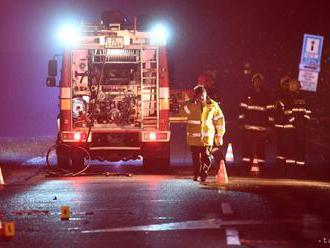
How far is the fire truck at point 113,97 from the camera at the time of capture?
18.5m

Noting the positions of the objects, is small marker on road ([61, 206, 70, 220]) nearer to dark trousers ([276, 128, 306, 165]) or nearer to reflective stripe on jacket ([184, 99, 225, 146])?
reflective stripe on jacket ([184, 99, 225, 146])

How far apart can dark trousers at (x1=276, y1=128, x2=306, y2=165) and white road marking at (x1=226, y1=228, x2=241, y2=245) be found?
7918mm

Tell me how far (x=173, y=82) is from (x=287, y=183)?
457 centimetres

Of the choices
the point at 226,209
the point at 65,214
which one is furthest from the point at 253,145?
the point at 65,214

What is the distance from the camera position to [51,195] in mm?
13539

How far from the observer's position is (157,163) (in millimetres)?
18656

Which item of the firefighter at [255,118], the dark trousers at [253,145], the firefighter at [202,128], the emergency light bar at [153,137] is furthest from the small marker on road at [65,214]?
the emergency light bar at [153,137]

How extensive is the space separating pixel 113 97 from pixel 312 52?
6805mm

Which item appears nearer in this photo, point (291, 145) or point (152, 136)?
point (291, 145)

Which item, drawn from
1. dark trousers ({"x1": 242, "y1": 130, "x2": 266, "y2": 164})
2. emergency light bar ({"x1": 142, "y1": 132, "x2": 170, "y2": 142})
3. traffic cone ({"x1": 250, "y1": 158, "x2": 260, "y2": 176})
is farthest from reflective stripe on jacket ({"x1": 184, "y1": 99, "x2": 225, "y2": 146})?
emergency light bar ({"x1": 142, "y1": 132, "x2": 170, "y2": 142})

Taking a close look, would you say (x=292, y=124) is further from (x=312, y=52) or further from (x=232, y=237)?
(x=232, y=237)

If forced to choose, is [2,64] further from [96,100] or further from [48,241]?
[48,241]

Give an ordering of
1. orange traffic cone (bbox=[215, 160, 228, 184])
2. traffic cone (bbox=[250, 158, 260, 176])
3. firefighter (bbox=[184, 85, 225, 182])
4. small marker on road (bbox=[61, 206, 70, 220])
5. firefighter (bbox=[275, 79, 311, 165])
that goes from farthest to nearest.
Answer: traffic cone (bbox=[250, 158, 260, 176])
firefighter (bbox=[275, 79, 311, 165])
firefighter (bbox=[184, 85, 225, 182])
orange traffic cone (bbox=[215, 160, 228, 184])
small marker on road (bbox=[61, 206, 70, 220])

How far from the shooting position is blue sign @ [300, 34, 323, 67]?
23.7 meters
